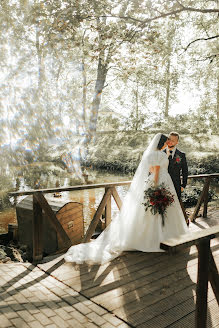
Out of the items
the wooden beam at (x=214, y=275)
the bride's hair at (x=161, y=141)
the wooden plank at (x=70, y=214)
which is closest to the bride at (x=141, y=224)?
the bride's hair at (x=161, y=141)

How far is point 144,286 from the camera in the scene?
3.95 m

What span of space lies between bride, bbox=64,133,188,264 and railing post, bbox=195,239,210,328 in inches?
96.2

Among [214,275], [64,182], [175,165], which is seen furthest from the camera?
[64,182]

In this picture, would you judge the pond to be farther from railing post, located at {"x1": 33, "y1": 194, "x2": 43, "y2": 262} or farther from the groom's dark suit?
the groom's dark suit

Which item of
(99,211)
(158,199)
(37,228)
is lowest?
(37,228)

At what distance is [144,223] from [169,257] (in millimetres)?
734

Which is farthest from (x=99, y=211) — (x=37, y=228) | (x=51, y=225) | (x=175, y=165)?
(x=175, y=165)

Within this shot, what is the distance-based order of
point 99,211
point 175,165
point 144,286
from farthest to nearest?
point 175,165 → point 99,211 → point 144,286

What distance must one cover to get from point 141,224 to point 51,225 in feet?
7.95

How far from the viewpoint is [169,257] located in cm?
497

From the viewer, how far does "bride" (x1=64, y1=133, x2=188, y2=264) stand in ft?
16.7

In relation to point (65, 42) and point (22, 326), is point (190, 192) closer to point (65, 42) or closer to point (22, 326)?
point (65, 42)

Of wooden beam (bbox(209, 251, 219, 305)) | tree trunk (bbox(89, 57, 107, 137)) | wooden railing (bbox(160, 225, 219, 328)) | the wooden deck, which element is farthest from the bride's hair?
tree trunk (bbox(89, 57, 107, 137))

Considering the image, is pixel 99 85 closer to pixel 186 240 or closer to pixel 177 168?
pixel 177 168
